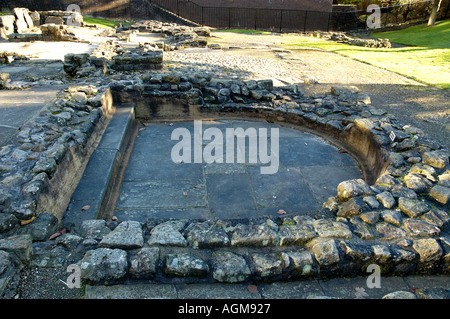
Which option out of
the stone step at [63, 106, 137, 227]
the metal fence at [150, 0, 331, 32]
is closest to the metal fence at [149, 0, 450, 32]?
the metal fence at [150, 0, 331, 32]

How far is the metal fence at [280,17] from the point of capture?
85.1ft

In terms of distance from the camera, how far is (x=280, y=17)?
26844 millimetres

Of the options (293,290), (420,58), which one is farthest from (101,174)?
(420,58)

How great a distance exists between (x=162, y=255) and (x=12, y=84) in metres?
6.05

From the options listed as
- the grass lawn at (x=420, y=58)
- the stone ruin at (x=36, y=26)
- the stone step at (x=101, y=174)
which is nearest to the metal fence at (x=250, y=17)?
the stone ruin at (x=36, y=26)

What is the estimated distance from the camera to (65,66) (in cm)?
795

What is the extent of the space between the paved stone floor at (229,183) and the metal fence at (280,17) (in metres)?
23.1

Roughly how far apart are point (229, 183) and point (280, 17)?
2596cm

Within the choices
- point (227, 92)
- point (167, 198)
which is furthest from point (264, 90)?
point (167, 198)

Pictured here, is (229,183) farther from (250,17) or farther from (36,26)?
(250,17)

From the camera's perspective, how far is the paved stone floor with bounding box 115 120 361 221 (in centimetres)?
406

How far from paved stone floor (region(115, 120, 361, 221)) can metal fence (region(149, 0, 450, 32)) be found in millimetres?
23143

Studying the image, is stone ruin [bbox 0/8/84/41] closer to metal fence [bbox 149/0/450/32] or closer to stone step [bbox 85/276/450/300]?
metal fence [bbox 149/0/450/32]
